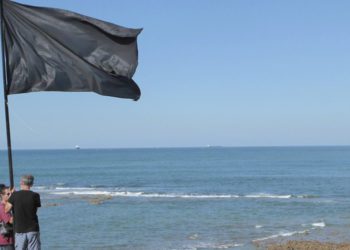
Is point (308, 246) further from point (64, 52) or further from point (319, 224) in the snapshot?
point (64, 52)

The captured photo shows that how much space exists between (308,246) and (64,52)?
769 inches

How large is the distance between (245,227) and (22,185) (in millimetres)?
25410

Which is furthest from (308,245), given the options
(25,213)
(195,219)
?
(25,213)

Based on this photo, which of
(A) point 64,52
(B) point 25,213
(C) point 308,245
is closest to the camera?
(A) point 64,52

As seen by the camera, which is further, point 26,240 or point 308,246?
point 308,246

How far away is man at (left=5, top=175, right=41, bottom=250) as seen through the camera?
691 centimetres

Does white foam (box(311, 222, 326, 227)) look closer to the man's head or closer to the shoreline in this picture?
the shoreline

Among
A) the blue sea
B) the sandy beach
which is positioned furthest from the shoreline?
the blue sea

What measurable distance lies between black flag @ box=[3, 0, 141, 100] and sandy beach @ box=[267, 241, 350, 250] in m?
18.9

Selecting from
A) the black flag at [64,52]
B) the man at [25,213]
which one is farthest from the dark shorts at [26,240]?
the black flag at [64,52]

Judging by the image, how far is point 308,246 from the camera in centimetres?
2441

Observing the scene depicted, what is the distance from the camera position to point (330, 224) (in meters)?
32.3

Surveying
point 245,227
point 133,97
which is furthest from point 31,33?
point 245,227

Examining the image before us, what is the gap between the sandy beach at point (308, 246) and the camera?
79.0 feet
